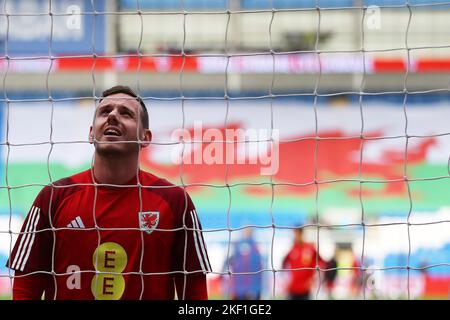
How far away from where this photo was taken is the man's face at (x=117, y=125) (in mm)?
2490

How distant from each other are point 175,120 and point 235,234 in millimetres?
2467

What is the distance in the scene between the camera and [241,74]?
9.27 meters

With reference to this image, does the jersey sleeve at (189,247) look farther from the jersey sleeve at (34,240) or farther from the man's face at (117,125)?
the jersey sleeve at (34,240)

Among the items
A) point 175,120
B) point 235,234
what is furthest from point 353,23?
point 235,234

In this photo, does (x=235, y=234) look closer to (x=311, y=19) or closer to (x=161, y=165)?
(x=161, y=165)

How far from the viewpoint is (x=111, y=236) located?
246 cm

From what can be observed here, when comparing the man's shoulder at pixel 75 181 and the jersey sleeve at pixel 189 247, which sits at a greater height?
the man's shoulder at pixel 75 181

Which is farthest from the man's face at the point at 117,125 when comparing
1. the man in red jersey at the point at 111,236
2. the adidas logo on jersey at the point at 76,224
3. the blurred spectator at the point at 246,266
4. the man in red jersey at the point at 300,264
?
the blurred spectator at the point at 246,266

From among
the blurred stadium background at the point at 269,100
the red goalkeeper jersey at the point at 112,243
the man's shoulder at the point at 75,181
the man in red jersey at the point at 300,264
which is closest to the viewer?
the red goalkeeper jersey at the point at 112,243

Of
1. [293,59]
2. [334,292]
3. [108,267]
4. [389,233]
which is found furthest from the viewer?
[293,59]

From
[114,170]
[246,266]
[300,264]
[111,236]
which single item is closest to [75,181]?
[114,170]

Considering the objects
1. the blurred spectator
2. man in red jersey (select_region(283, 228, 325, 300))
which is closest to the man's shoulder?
man in red jersey (select_region(283, 228, 325, 300))

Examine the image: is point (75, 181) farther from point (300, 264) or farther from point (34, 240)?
point (300, 264)

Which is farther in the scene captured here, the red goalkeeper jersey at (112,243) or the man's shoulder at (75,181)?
the man's shoulder at (75,181)
